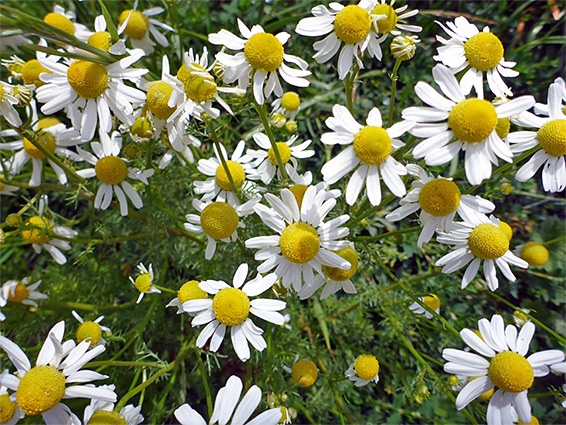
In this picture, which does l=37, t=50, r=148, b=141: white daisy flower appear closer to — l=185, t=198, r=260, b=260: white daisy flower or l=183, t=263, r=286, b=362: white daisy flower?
l=185, t=198, r=260, b=260: white daisy flower

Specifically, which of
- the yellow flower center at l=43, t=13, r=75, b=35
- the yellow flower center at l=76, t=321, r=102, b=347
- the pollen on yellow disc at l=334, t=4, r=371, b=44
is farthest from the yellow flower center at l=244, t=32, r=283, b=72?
the yellow flower center at l=43, t=13, r=75, b=35

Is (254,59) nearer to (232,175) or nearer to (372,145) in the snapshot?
(372,145)

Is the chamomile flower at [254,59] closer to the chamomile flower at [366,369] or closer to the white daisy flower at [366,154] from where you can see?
the white daisy flower at [366,154]

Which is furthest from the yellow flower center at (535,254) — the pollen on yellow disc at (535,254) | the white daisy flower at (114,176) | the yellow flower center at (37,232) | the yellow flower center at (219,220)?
the yellow flower center at (37,232)

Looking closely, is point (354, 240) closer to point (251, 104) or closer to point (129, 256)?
point (251, 104)

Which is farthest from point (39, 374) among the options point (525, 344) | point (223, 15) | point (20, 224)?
point (223, 15)
